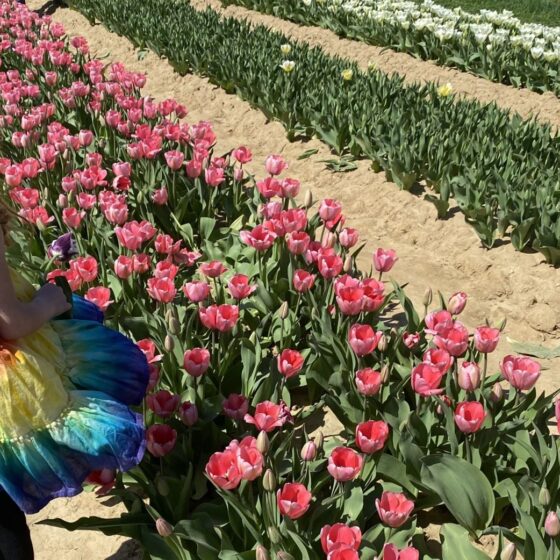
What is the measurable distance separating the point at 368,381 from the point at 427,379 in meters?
0.16

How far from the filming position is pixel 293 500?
5.34 feet

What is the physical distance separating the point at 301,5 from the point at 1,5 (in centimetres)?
409

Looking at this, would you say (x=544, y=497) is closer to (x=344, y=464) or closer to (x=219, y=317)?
(x=344, y=464)

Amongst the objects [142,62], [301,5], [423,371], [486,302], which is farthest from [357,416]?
[301,5]

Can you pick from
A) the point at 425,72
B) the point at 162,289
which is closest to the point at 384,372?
the point at 162,289

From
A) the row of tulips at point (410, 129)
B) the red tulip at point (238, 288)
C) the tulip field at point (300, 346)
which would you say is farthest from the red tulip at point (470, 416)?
the row of tulips at point (410, 129)

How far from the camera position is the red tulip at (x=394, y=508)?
5.30ft

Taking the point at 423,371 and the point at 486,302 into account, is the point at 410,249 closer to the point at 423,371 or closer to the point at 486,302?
the point at 486,302

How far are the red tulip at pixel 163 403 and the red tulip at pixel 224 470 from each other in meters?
0.37

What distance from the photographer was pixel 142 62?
320 inches

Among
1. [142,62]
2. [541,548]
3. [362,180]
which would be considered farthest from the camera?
[142,62]

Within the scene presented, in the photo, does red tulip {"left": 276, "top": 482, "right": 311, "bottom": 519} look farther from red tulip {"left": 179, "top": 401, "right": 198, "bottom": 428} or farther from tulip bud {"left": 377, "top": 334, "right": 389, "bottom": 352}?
tulip bud {"left": 377, "top": 334, "right": 389, "bottom": 352}

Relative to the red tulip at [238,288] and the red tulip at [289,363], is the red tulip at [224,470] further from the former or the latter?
the red tulip at [238,288]

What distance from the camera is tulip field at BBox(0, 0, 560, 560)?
5.87 ft
